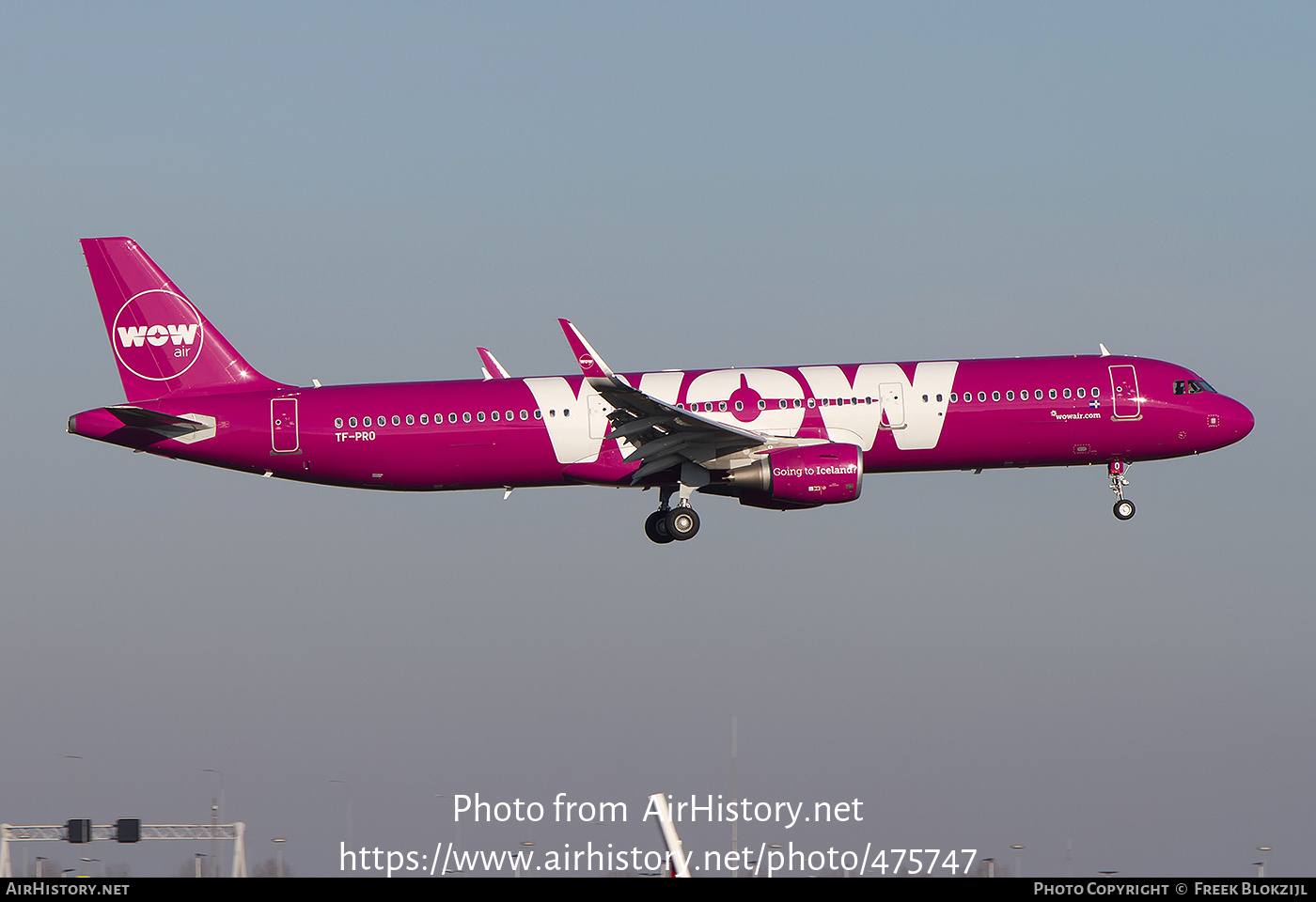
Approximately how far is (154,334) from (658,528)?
54.3 ft

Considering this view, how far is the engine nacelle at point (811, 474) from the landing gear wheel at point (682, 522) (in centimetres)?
271

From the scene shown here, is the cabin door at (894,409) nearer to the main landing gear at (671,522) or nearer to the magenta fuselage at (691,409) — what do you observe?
the magenta fuselage at (691,409)

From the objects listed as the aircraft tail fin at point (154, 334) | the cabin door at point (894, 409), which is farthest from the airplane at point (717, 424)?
the aircraft tail fin at point (154, 334)

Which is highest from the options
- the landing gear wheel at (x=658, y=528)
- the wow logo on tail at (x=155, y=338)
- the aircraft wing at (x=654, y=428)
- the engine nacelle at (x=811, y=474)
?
the wow logo on tail at (x=155, y=338)

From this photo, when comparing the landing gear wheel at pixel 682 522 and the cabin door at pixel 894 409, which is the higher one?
the cabin door at pixel 894 409

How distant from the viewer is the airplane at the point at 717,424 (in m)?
46.3

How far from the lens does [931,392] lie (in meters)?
46.4

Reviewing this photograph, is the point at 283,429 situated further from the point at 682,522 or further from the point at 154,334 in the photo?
the point at 682,522

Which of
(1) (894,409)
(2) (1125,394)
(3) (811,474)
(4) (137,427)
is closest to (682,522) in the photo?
(3) (811,474)

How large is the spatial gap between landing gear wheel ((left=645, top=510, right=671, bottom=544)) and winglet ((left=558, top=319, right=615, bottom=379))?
6764 millimetres

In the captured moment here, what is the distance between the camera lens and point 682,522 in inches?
1880

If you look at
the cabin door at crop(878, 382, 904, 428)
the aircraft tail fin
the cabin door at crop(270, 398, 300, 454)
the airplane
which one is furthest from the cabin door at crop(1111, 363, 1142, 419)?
the aircraft tail fin
